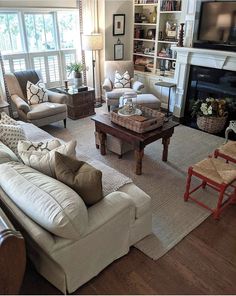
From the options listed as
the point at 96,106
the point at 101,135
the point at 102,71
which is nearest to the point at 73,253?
the point at 101,135

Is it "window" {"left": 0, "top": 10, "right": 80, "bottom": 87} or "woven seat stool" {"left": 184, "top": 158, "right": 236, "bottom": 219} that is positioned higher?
"window" {"left": 0, "top": 10, "right": 80, "bottom": 87}

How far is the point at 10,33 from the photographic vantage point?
14.8ft

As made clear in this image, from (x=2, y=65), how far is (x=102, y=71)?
208 cm

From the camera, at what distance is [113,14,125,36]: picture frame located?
17.2 feet

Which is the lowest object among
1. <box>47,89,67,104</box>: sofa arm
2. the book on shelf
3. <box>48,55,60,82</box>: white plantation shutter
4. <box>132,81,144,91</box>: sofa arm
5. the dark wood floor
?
the dark wood floor

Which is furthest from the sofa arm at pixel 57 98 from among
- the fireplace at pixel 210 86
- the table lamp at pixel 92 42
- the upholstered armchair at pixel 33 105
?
the fireplace at pixel 210 86

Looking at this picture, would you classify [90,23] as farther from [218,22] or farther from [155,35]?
[218,22]

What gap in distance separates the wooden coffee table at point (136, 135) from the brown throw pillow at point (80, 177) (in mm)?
1262

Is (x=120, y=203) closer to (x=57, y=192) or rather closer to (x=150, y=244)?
(x=57, y=192)

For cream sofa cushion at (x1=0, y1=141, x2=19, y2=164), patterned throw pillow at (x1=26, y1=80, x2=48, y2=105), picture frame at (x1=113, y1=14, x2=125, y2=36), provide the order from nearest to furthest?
1. cream sofa cushion at (x1=0, y1=141, x2=19, y2=164)
2. patterned throw pillow at (x1=26, y1=80, x2=48, y2=105)
3. picture frame at (x1=113, y1=14, x2=125, y2=36)

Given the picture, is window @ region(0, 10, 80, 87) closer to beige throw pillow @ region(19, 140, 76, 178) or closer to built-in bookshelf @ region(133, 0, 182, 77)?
built-in bookshelf @ region(133, 0, 182, 77)

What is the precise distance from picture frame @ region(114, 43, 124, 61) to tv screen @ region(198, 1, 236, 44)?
187 centimetres

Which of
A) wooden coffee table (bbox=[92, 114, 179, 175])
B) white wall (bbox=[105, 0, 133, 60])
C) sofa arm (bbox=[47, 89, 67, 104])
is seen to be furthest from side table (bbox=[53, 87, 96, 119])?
wooden coffee table (bbox=[92, 114, 179, 175])

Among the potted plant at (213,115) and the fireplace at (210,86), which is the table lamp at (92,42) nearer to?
the fireplace at (210,86)
